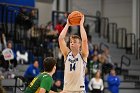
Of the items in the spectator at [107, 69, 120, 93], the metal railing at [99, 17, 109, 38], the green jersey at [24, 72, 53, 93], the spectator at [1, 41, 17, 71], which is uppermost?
the metal railing at [99, 17, 109, 38]

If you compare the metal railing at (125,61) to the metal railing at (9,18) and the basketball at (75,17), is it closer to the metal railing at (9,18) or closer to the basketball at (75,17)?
the metal railing at (9,18)

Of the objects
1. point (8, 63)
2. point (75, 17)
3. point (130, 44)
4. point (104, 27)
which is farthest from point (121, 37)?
point (75, 17)

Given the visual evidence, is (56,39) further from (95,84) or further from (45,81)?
(45,81)

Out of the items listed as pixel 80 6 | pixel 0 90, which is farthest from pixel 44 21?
pixel 0 90

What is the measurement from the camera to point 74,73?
6.77 metres

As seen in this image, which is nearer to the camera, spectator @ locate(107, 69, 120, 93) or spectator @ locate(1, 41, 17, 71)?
spectator @ locate(1, 41, 17, 71)

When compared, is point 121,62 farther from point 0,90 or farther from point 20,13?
point 0,90

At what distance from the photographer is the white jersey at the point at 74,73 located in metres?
6.72

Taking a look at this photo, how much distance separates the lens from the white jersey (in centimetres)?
672

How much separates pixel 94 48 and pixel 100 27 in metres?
3.92

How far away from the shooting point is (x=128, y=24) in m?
23.1

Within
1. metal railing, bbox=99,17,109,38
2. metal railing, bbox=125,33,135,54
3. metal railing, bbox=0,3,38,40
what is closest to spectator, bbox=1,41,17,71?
metal railing, bbox=0,3,38,40

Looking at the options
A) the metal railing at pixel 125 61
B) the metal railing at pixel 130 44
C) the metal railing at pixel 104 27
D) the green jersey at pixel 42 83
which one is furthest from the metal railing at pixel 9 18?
the green jersey at pixel 42 83

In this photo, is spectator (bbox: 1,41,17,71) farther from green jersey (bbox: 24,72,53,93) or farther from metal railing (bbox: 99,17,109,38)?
metal railing (bbox: 99,17,109,38)
